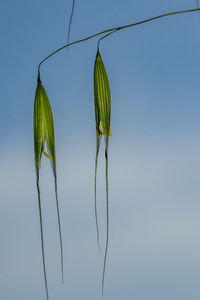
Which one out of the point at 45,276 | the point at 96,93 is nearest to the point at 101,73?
the point at 96,93

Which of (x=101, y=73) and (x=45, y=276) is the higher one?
(x=101, y=73)

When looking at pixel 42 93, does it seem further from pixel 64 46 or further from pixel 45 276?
pixel 45 276

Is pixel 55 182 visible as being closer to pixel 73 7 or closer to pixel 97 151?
pixel 97 151
